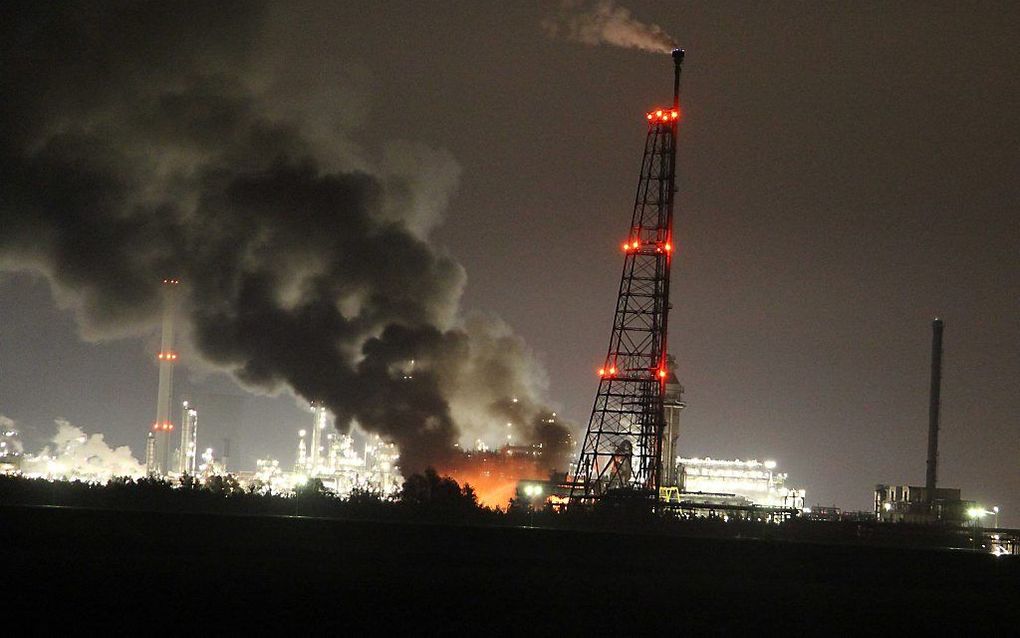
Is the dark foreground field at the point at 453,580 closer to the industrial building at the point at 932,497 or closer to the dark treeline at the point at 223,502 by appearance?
the dark treeline at the point at 223,502

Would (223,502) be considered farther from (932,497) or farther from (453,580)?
(932,497)

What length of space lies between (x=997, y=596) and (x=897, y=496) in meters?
80.0

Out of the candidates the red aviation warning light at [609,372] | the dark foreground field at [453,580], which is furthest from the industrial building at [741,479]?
the dark foreground field at [453,580]

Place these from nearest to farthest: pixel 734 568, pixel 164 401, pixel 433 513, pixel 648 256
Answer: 1. pixel 734 568
2. pixel 433 513
3. pixel 648 256
4. pixel 164 401

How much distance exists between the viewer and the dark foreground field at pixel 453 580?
3253 cm

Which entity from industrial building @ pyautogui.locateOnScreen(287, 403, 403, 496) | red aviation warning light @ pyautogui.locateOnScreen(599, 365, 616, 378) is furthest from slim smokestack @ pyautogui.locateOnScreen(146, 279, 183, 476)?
red aviation warning light @ pyautogui.locateOnScreen(599, 365, 616, 378)

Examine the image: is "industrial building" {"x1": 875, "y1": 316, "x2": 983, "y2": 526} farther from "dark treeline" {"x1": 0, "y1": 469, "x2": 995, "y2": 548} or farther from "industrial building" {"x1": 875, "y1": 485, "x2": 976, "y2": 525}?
Result: "dark treeline" {"x1": 0, "y1": 469, "x2": 995, "y2": 548}

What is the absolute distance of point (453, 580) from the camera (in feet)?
136

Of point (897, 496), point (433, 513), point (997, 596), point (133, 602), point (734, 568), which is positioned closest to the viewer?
point (133, 602)

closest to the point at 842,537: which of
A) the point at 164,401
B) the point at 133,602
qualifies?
the point at 133,602

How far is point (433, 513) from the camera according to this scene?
221ft

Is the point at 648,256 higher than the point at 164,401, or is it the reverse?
the point at 648,256

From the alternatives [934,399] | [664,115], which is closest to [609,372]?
[664,115]

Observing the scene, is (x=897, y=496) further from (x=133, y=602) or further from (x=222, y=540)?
(x=133, y=602)
